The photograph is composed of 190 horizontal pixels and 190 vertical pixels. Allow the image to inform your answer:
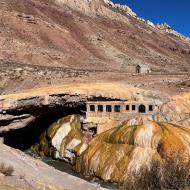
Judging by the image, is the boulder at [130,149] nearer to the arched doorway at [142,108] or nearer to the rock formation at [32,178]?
the arched doorway at [142,108]

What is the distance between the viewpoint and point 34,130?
174 ft

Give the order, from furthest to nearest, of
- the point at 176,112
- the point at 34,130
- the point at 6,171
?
1. the point at 34,130
2. the point at 176,112
3. the point at 6,171

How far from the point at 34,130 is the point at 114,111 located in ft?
36.7

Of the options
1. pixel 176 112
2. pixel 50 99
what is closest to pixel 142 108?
pixel 176 112

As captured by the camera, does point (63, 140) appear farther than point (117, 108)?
Yes

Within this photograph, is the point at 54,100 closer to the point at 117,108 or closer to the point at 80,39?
the point at 117,108

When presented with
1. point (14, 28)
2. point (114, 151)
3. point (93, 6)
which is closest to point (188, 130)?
point (114, 151)

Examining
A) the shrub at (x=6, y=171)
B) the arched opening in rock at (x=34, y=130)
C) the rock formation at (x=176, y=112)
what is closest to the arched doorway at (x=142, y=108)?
the rock formation at (x=176, y=112)

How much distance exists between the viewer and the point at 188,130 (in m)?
42.2

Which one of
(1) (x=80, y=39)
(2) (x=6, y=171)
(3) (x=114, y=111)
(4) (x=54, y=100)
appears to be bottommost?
(2) (x=6, y=171)

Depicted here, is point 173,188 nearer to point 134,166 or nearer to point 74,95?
point 134,166

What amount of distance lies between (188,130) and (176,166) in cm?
1586

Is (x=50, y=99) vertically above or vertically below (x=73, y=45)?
below

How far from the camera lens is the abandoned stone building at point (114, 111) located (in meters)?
45.7
